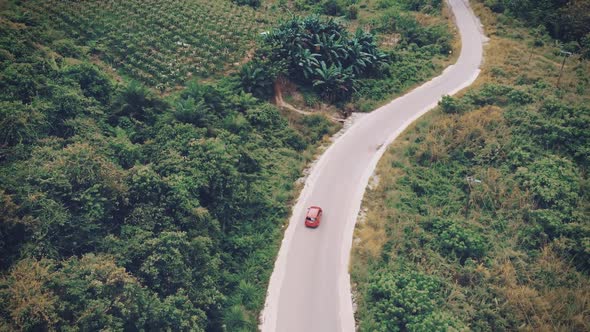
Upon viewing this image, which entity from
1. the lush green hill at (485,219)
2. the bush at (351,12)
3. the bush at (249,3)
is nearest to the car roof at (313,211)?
the lush green hill at (485,219)

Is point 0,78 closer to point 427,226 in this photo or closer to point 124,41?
point 124,41

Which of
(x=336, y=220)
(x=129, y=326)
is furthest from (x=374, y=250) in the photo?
(x=129, y=326)

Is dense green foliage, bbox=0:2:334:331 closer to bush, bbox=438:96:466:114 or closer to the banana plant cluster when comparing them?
the banana plant cluster

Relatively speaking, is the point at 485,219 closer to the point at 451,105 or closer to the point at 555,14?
the point at 451,105

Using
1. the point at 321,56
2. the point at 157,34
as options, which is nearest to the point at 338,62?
the point at 321,56

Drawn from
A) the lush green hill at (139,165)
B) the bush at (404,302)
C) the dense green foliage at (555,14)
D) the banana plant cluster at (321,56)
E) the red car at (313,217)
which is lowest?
the bush at (404,302)

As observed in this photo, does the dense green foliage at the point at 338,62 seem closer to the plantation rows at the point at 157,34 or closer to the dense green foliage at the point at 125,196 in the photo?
the plantation rows at the point at 157,34

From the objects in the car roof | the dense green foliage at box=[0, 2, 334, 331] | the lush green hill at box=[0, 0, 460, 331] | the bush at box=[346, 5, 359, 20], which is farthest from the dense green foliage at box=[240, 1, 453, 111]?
the car roof
